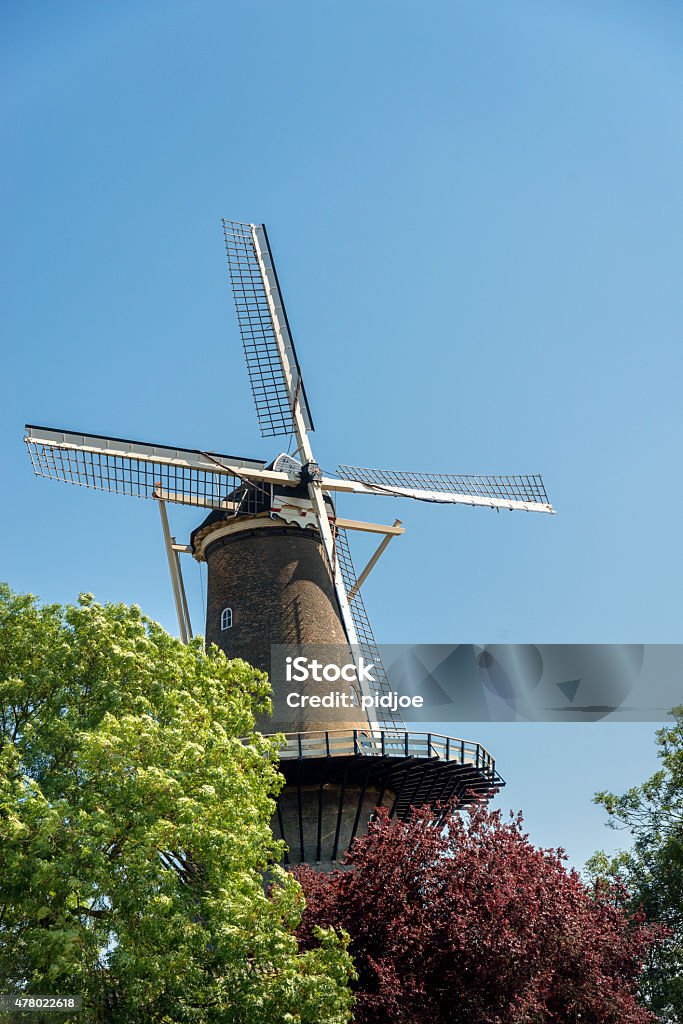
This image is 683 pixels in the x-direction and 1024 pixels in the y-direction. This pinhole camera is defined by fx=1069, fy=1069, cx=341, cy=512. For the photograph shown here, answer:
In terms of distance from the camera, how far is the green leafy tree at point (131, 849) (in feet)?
47.7

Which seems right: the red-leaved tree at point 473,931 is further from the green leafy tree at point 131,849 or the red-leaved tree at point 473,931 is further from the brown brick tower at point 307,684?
the brown brick tower at point 307,684

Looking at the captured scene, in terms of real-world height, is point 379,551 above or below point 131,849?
above

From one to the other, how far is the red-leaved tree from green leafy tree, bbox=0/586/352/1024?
4.01 feet

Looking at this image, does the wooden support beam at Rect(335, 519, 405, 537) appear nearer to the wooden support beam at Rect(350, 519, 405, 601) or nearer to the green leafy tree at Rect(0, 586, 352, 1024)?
the wooden support beam at Rect(350, 519, 405, 601)

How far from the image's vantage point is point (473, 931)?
17734mm

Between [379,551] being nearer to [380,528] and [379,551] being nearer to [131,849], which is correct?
[380,528]

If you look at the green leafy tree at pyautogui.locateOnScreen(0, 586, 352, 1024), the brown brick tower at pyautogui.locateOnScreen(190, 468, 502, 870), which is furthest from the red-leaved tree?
the brown brick tower at pyautogui.locateOnScreen(190, 468, 502, 870)

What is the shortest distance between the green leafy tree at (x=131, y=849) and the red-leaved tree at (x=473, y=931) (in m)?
1.22

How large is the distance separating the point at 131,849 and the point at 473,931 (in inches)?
244

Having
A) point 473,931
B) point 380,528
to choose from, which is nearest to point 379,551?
point 380,528

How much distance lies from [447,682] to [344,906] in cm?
809

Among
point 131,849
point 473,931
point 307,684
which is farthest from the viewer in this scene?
point 307,684

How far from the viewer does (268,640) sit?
84.6 ft

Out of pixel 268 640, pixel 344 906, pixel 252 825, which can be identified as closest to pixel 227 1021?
pixel 252 825
